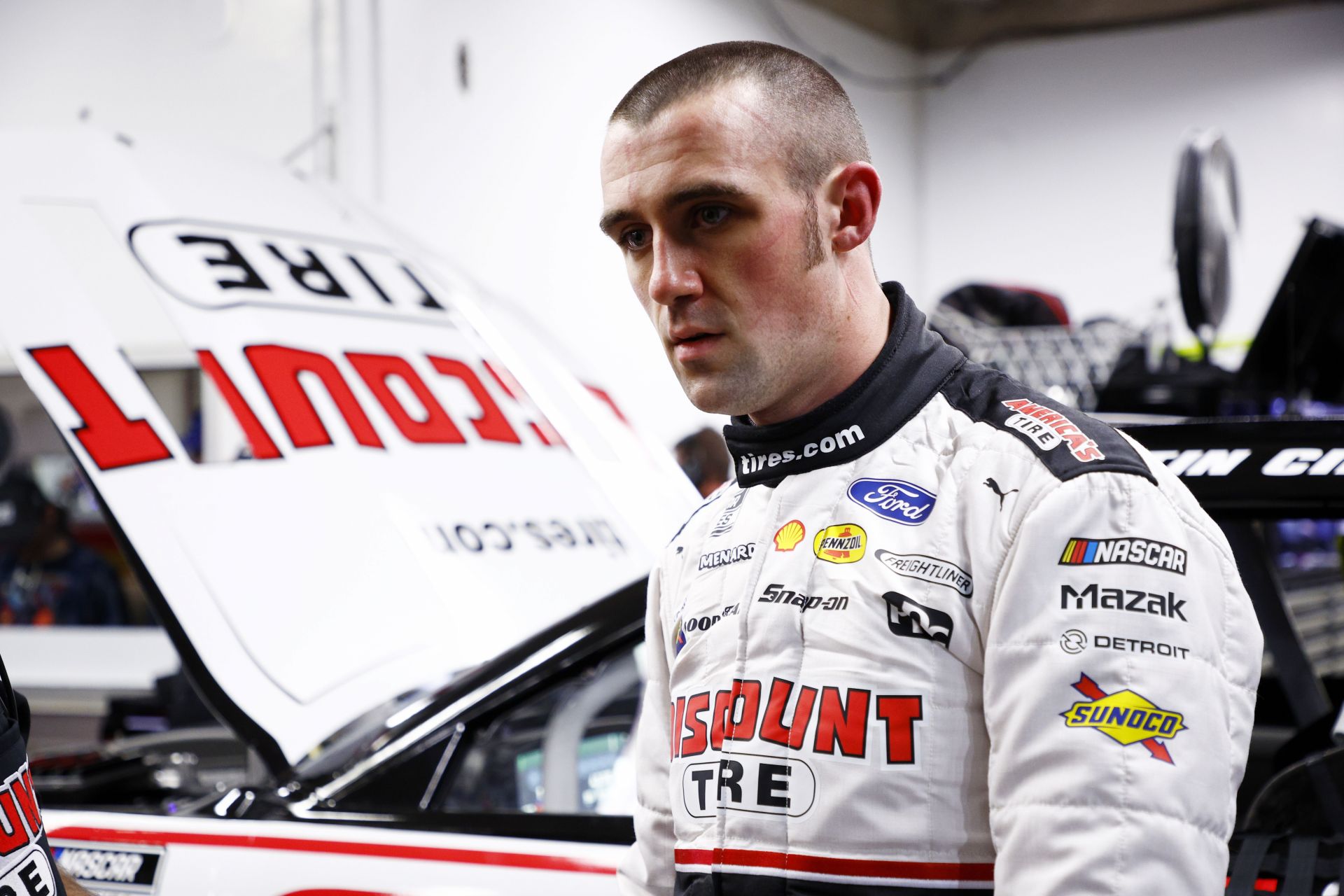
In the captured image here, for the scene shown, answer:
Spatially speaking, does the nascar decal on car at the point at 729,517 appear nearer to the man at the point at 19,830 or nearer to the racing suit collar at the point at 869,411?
the racing suit collar at the point at 869,411

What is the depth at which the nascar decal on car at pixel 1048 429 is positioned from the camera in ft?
3.02

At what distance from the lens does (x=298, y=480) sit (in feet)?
7.60

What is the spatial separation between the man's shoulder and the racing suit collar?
0.9 inches

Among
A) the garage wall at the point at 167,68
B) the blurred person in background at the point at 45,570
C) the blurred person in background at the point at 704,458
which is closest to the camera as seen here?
the blurred person in background at the point at 704,458

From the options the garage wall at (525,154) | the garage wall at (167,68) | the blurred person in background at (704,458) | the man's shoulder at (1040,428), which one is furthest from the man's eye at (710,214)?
A: the garage wall at (167,68)

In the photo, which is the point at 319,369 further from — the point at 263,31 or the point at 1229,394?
the point at 263,31

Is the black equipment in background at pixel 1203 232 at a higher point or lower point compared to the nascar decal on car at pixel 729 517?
higher

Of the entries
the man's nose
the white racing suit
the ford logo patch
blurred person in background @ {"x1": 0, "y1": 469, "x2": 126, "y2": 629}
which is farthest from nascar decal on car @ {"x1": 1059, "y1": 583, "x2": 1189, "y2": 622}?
blurred person in background @ {"x1": 0, "y1": 469, "x2": 126, "y2": 629}

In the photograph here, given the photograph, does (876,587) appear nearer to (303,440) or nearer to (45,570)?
(303,440)

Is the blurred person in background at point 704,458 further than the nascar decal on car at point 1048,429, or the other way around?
the blurred person in background at point 704,458

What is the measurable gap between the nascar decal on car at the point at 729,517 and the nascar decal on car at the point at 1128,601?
32cm

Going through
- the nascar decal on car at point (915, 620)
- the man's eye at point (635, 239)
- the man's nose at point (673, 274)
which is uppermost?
the man's eye at point (635, 239)

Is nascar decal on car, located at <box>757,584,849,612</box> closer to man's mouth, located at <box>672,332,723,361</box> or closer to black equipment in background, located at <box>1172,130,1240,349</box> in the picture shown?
man's mouth, located at <box>672,332,723,361</box>

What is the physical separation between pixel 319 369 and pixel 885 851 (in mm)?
1788
